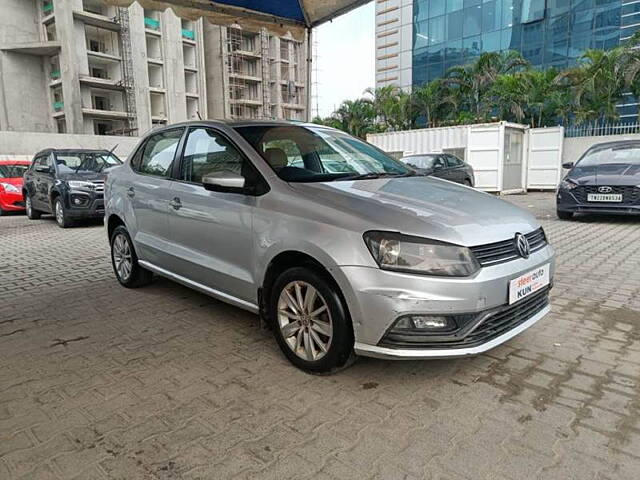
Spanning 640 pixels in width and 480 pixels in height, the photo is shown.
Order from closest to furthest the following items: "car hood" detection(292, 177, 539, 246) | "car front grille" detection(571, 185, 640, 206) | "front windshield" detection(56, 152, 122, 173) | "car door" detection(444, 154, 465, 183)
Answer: "car hood" detection(292, 177, 539, 246) → "car front grille" detection(571, 185, 640, 206) → "front windshield" detection(56, 152, 122, 173) → "car door" detection(444, 154, 465, 183)

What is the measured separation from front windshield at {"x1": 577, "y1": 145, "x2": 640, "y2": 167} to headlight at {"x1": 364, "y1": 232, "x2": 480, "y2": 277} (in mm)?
7932

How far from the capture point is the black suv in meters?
9.41

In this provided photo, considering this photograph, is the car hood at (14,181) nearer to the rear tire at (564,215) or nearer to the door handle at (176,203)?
the door handle at (176,203)

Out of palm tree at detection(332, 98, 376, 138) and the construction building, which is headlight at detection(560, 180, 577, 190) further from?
palm tree at detection(332, 98, 376, 138)

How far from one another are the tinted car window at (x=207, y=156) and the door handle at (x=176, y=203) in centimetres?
18

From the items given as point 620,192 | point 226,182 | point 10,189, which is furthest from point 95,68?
point 226,182

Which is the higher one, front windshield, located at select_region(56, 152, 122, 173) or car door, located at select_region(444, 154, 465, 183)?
front windshield, located at select_region(56, 152, 122, 173)

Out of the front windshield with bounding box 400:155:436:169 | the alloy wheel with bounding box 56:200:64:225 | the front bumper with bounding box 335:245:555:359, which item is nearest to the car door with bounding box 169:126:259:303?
the front bumper with bounding box 335:245:555:359

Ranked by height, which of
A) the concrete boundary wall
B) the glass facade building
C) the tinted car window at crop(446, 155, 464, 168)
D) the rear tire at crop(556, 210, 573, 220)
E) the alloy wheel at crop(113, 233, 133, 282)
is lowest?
the rear tire at crop(556, 210, 573, 220)

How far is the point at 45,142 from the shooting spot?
2212 cm

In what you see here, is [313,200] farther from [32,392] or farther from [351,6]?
[351,6]

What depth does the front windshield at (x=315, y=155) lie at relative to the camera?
3.19 meters

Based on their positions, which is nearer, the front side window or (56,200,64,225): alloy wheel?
(56,200,64,225): alloy wheel

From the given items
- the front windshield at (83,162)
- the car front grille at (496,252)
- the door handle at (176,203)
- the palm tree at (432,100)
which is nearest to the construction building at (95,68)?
the palm tree at (432,100)
